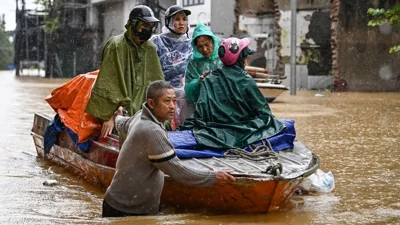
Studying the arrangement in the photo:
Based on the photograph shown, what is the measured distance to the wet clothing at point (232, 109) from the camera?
704 cm

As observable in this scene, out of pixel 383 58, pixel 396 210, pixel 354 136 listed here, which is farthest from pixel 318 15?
pixel 396 210

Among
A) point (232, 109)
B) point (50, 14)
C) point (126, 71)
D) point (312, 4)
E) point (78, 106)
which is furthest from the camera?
point (50, 14)

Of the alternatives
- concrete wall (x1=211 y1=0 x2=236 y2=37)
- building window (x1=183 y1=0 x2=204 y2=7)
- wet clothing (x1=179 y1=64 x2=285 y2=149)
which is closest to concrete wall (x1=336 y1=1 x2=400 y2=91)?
concrete wall (x1=211 y1=0 x2=236 y2=37)

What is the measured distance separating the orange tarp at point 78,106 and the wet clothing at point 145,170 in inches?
79.0

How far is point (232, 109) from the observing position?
7.23 metres

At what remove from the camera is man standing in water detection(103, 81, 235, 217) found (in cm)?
519

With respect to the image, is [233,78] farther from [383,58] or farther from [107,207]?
[383,58]

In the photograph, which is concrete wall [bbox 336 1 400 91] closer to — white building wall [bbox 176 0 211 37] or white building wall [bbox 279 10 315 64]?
white building wall [bbox 279 10 315 64]

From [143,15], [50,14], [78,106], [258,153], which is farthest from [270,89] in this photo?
[50,14]

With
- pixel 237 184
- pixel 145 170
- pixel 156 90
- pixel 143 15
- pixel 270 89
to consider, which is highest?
pixel 143 15

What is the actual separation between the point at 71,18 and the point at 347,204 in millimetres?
44192

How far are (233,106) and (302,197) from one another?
1116 millimetres

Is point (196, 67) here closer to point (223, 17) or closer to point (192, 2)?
point (223, 17)

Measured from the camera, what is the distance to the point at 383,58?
29.9 metres
